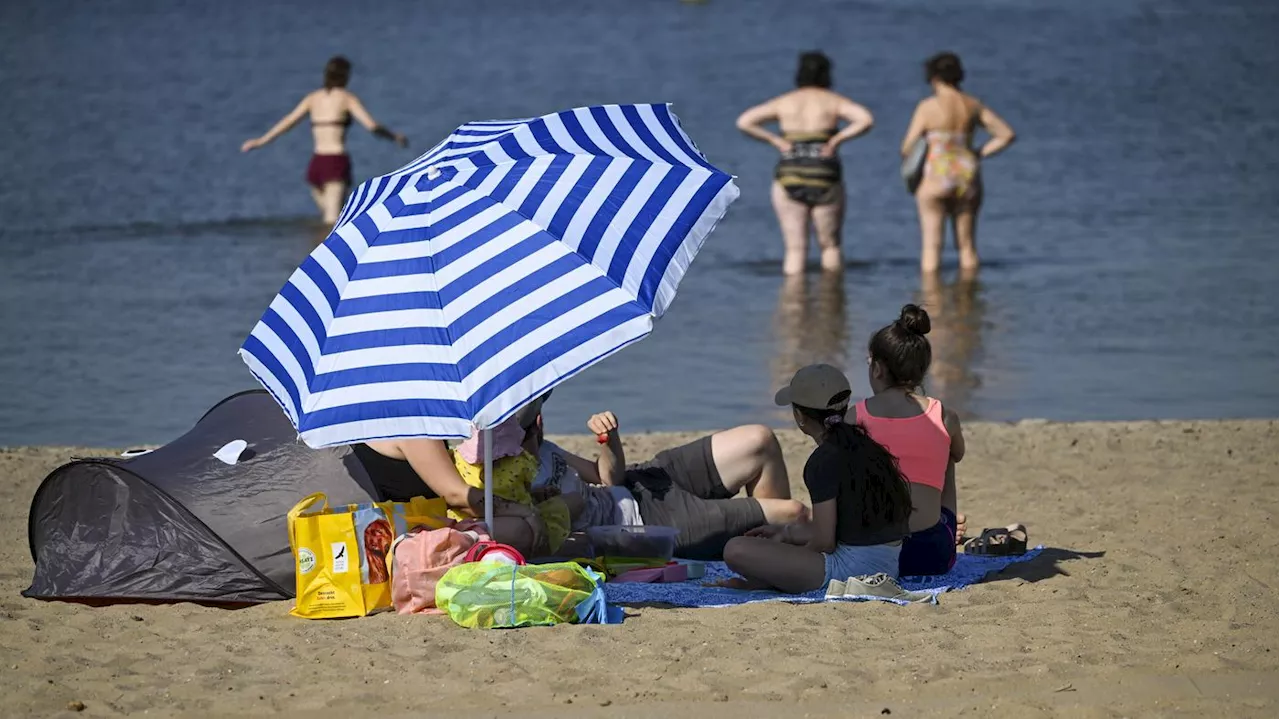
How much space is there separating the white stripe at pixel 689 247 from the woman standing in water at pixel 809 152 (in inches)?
308

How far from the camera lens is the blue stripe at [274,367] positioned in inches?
197

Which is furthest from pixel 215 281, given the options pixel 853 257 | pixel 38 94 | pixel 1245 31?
pixel 1245 31

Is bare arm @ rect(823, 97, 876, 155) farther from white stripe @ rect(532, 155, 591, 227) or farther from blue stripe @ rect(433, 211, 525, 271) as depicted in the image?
blue stripe @ rect(433, 211, 525, 271)

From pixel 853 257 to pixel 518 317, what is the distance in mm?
9422

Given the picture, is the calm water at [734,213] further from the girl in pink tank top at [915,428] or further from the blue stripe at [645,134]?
the blue stripe at [645,134]

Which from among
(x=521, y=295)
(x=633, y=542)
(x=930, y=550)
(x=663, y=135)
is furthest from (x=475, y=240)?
(x=930, y=550)

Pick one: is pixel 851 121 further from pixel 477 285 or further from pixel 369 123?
→ pixel 477 285

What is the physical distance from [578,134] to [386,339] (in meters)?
0.90

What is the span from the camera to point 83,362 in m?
10.5

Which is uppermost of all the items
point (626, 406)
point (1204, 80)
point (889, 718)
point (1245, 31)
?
point (1245, 31)

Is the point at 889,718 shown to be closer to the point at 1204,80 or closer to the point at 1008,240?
the point at 1008,240

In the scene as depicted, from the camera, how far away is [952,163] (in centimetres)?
1291

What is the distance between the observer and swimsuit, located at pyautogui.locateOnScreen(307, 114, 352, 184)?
15367 mm

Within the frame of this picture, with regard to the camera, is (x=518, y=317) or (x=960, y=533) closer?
(x=518, y=317)
